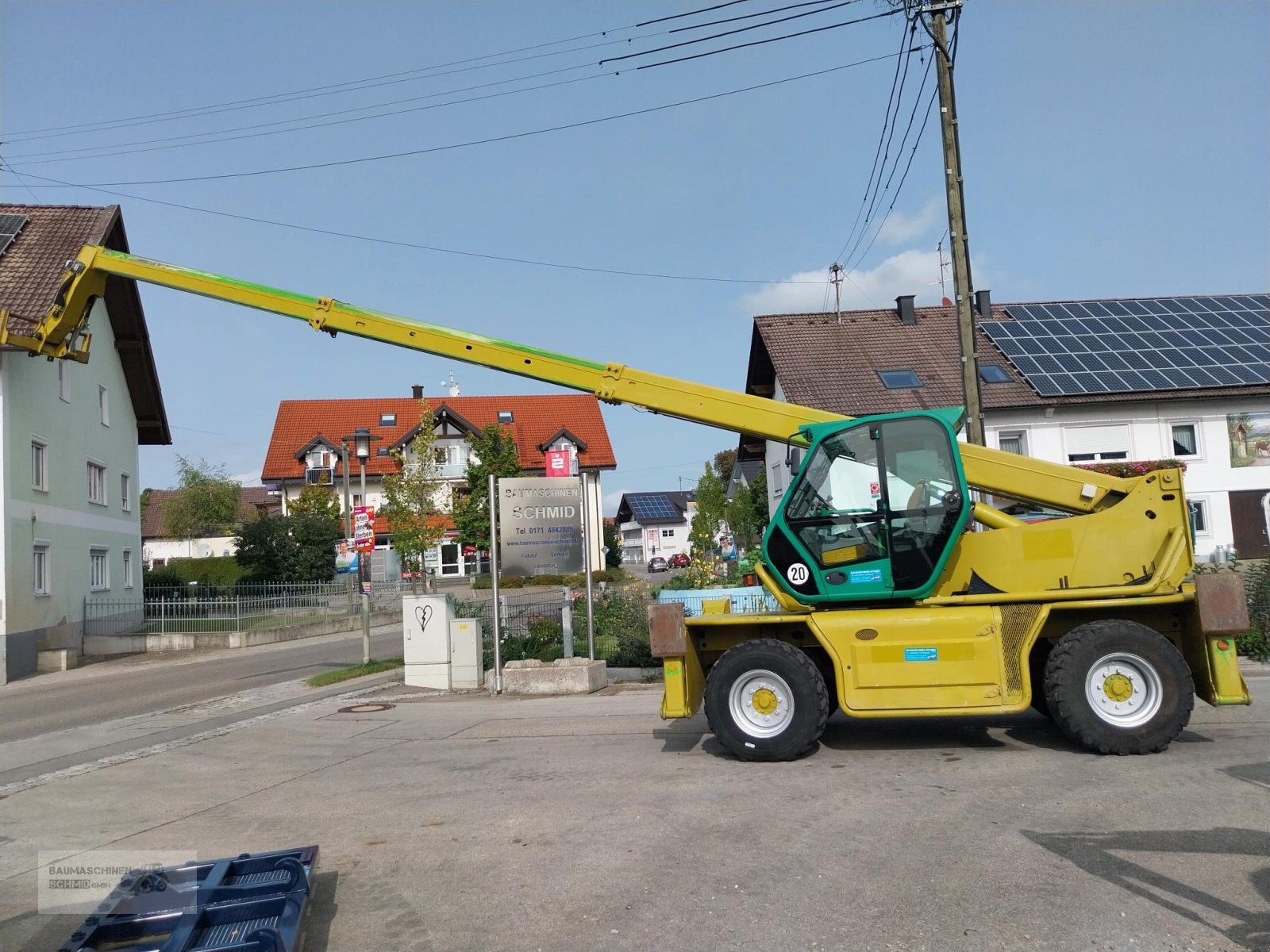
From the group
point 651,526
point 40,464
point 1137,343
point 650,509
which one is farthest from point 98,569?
point 650,509

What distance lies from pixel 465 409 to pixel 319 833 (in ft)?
186

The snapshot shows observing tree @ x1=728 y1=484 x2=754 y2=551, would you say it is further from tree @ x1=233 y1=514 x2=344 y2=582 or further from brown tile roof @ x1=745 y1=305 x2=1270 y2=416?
tree @ x1=233 y1=514 x2=344 y2=582

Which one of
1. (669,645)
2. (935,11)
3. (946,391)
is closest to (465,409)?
(946,391)

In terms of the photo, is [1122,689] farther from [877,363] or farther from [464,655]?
[877,363]

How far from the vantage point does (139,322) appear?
31.3 meters

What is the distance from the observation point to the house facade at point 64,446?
22.4 m

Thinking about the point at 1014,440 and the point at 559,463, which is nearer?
the point at 559,463

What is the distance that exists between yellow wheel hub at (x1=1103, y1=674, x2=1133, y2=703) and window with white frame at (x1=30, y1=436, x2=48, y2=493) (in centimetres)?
2390

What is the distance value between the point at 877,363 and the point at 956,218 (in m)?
17.7

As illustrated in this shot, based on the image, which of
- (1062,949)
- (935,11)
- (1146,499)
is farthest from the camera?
(935,11)

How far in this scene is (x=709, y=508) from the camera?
1683 inches

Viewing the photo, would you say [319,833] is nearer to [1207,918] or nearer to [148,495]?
[1207,918]

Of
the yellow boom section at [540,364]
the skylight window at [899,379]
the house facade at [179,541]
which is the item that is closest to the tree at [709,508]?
the skylight window at [899,379]

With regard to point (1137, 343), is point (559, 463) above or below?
below
